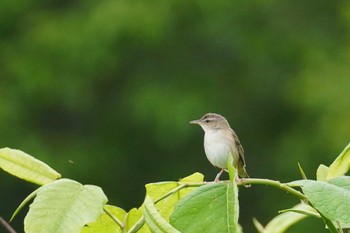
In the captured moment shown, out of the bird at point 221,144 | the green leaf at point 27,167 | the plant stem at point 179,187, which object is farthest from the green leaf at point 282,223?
the bird at point 221,144

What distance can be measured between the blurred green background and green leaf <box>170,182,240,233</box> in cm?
1236

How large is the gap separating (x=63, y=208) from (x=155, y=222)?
122 millimetres

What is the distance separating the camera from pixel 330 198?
111 centimetres

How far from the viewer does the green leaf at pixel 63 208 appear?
1.13 m

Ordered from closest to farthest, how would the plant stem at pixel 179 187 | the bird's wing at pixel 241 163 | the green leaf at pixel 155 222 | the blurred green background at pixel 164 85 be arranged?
the green leaf at pixel 155 222, the plant stem at pixel 179 187, the bird's wing at pixel 241 163, the blurred green background at pixel 164 85

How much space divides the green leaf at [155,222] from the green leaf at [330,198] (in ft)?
0.47

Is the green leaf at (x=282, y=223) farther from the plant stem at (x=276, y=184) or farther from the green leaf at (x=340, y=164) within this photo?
the plant stem at (x=276, y=184)

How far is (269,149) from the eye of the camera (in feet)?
48.7

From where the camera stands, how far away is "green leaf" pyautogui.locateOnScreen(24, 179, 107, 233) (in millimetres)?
1135

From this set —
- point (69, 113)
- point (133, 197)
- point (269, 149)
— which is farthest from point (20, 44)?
point (269, 149)

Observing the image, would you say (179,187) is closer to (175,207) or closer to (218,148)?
(175,207)

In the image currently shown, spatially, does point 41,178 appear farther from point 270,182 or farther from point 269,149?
point 269,149

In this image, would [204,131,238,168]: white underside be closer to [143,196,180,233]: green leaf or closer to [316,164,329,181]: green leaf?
[316,164,329,181]: green leaf

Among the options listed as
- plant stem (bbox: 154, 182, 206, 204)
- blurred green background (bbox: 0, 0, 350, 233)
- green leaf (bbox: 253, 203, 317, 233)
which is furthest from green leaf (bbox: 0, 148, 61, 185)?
blurred green background (bbox: 0, 0, 350, 233)
